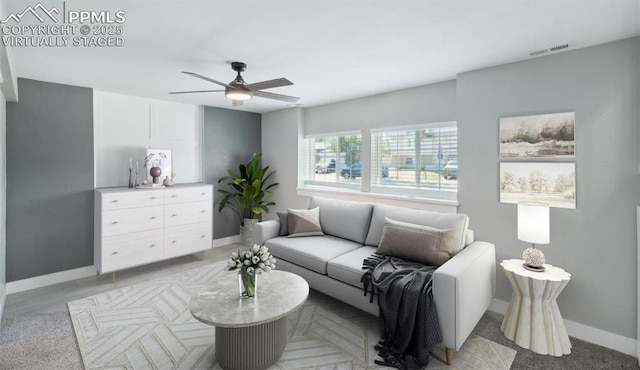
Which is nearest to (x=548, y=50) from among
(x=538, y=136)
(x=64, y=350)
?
(x=538, y=136)

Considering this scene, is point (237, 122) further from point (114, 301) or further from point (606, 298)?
point (606, 298)

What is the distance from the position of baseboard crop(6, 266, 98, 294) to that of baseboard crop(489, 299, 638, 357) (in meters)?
5.32

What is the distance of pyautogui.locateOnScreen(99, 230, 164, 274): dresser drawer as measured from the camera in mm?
3525

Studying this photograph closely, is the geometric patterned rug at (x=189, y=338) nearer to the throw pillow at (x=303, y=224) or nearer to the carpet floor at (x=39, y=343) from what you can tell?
the carpet floor at (x=39, y=343)

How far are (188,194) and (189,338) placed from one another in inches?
90.4

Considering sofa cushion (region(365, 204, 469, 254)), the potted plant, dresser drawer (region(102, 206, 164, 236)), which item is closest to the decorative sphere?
sofa cushion (region(365, 204, 469, 254))

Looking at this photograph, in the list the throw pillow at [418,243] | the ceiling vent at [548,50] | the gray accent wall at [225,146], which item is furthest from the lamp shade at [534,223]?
the gray accent wall at [225,146]

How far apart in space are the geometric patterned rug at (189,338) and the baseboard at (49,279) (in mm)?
796

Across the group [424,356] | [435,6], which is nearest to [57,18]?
[435,6]

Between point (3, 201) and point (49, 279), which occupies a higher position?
point (3, 201)

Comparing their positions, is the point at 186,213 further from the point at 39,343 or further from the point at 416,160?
the point at 416,160

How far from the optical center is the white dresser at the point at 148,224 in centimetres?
354

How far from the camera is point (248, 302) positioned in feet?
6.97

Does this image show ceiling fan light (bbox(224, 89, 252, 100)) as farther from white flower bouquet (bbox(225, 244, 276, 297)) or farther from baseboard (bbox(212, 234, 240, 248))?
baseboard (bbox(212, 234, 240, 248))
